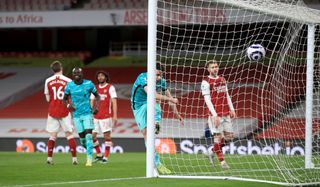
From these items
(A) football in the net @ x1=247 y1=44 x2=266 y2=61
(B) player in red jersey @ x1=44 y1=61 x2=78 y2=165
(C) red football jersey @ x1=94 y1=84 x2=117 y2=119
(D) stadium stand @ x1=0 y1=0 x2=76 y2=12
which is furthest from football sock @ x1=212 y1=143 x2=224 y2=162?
(D) stadium stand @ x1=0 y1=0 x2=76 y2=12

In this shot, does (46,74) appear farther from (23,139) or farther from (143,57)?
(23,139)

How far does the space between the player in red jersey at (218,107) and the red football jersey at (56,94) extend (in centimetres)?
253

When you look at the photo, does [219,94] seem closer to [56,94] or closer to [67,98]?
[67,98]

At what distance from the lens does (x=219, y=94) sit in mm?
13016

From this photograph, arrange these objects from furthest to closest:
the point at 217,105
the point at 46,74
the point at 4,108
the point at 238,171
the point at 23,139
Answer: the point at 46,74, the point at 4,108, the point at 23,139, the point at 217,105, the point at 238,171

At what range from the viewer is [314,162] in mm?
14344

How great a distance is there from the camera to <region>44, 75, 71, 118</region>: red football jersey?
13.9 m

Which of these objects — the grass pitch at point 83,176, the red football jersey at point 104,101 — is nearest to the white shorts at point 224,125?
the grass pitch at point 83,176

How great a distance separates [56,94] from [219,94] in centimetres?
283

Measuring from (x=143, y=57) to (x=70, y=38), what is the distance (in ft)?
17.3

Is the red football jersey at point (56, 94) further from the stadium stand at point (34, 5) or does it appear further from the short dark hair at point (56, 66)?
the stadium stand at point (34, 5)

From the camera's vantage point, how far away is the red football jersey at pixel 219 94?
12867 mm

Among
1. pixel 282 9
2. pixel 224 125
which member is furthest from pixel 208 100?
pixel 282 9

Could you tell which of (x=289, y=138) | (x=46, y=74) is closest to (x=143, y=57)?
(x=46, y=74)
